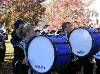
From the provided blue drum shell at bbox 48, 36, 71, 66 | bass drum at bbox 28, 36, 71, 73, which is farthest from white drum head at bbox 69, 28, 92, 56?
bass drum at bbox 28, 36, 71, 73

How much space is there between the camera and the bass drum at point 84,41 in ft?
26.2

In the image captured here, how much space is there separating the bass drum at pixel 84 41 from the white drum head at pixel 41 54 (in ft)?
4.49

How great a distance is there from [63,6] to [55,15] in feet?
3.53

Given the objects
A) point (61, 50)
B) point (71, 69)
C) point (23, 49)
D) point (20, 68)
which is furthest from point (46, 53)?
point (71, 69)

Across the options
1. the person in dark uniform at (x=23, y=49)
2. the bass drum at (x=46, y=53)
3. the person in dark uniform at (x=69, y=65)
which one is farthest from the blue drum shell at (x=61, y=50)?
the person in dark uniform at (x=69, y=65)

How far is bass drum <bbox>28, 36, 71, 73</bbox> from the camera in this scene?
21.9 feet

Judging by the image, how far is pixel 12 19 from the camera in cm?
1870

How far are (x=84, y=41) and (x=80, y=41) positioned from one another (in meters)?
0.10

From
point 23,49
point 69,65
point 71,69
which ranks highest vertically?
point 23,49

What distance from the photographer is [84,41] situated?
8.16 m

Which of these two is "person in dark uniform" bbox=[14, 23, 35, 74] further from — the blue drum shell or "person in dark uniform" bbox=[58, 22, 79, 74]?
"person in dark uniform" bbox=[58, 22, 79, 74]

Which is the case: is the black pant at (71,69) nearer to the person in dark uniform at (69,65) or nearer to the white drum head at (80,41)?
the person in dark uniform at (69,65)

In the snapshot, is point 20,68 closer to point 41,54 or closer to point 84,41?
point 41,54

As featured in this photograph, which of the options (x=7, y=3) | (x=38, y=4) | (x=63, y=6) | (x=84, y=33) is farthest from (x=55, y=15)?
(x=84, y=33)
